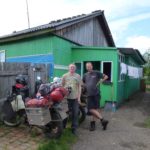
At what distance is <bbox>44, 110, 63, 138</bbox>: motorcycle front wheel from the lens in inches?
251

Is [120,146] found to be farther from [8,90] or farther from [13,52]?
[13,52]

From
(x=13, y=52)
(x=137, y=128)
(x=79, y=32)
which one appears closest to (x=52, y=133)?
(x=137, y=128)

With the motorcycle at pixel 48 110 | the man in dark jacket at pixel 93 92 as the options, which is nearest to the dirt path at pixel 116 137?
the man in dark jacket at pixel 93 92

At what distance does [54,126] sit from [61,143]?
0.51 m

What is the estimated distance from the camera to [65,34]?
13688 mm

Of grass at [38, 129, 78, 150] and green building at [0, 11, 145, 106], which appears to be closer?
grass at [38, 129, 78, 150]

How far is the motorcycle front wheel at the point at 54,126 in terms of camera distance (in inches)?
251

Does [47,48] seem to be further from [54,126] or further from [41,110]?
[41,110]

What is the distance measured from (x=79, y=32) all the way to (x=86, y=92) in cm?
819

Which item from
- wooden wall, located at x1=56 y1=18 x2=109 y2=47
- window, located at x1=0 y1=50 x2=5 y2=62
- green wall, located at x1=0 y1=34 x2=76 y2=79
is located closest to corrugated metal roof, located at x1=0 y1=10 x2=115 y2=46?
wooden wall, located at x1=56 y1=18 x2=109 y2=47

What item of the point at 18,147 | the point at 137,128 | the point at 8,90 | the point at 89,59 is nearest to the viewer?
the point at 18,147

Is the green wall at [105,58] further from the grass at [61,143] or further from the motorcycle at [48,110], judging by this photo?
the motorcycle at [48,110]

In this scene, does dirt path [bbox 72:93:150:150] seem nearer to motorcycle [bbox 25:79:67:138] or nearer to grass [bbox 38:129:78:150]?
grass [bbox 38:129:78:150]

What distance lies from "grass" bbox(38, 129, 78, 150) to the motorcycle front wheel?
17cm
